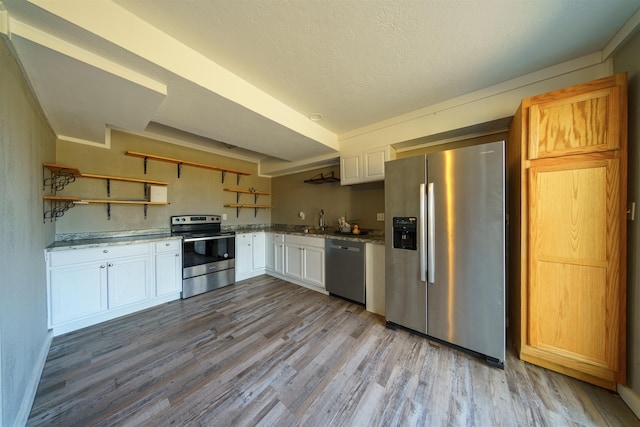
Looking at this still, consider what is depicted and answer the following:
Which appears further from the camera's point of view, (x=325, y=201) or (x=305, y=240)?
(x=325, y=201)

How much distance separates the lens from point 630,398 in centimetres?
131

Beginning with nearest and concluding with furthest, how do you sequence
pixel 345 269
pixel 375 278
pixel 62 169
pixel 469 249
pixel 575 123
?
pixel 575 123, pixel 469 249, pixel 62 169, pixel 375 278, pixel 345 269

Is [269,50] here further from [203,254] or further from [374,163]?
[203,254]

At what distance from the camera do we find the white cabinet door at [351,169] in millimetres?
3035

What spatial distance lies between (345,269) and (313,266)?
611 mm

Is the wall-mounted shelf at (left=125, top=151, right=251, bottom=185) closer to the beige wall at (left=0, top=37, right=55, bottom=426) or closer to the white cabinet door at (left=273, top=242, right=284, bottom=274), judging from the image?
the beige wall at (left=0, top=37, right=55, bottom=426)

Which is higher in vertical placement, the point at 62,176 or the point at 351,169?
the point at 351,169

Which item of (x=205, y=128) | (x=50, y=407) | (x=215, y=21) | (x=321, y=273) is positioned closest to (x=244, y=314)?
(x=321, y=273)

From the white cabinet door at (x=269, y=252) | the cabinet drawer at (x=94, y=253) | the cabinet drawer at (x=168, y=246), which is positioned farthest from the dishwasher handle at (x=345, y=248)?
the cabinet drawer at (x=94, y=253)

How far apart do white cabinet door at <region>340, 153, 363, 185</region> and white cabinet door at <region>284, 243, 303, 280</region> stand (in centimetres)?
135

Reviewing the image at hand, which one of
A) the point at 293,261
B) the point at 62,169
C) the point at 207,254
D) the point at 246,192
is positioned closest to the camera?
the point at 62,169

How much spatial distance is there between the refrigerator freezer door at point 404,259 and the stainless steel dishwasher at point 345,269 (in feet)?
1.66

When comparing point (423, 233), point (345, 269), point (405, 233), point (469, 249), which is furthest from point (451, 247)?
point (345, 269)

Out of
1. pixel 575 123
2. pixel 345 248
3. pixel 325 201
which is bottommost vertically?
pixel 345 248
